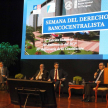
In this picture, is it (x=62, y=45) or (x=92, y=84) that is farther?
(x=62, y=45)

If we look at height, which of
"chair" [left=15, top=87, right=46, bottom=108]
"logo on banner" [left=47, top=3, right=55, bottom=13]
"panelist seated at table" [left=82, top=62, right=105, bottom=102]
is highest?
"logo on banner" [left=47, top=3, right=55, bottom=13]

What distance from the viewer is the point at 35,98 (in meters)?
2.67

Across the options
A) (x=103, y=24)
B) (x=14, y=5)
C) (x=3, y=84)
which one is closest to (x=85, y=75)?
(x=103, y=24)

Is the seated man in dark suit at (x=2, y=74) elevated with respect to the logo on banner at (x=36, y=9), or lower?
lower

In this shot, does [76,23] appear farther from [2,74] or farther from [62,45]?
[2,74]

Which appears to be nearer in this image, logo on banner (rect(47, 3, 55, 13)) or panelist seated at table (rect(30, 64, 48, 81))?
panelist seated at table (rect(30, 64, 48, 81))

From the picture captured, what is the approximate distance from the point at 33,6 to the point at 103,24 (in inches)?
112

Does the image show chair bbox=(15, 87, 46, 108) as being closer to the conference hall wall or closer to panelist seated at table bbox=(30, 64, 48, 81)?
panelist seated at table bbox=(30, 64, 48, 81)

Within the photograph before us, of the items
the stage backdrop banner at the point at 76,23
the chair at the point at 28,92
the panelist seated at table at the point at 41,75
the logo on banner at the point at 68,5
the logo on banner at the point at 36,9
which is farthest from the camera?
the logo on banner at the point at 36,9

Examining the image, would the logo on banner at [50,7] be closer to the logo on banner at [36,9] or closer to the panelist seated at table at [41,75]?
the logo on banner at [36,9]

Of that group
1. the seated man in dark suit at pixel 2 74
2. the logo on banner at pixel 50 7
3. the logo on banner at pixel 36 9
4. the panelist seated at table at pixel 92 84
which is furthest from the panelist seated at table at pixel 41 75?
the logo on banner at pixel 36 9

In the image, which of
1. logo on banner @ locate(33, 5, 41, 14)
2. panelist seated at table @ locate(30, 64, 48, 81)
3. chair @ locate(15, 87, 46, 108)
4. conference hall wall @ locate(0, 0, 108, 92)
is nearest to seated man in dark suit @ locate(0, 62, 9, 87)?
conference hall wall @ locate(0, 0, 108, 92)

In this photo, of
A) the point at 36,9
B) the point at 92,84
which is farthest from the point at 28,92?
the point at 36,9

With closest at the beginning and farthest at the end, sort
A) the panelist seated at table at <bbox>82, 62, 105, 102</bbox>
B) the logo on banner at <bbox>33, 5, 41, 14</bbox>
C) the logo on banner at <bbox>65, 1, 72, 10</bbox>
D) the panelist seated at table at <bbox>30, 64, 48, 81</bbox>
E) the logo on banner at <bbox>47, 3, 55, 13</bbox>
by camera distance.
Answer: the panelist seated at table at <bbox>82, 62, 105, 102</bbox> → the panelist seated at table at <bbox>30, 64, 48, 81</bbox> → the logo on banner at <bbox>65, 1, 72, 10</bbox> → the logo on banner at <bbox>47, 3, 55, 13</bbox> → the logo on banner at <bbox>33, 5, 41, 14</bbox>
